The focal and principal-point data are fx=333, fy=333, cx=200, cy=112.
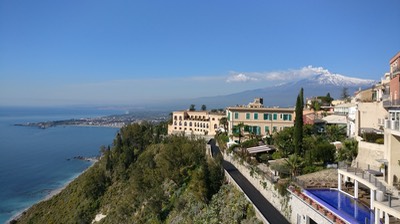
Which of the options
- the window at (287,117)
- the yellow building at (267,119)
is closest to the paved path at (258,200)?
the yellow building at (267,119)

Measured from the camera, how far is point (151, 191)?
3369cm

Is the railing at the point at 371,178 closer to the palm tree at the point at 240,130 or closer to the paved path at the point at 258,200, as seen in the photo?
the paved path at the point at 258,200

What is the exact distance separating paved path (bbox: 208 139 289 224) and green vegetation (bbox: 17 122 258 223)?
63 cm

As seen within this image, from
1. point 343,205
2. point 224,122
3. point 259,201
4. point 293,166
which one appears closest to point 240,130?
point 224,122

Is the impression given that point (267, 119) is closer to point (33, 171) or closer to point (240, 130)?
point (240, 130)

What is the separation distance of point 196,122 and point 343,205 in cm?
4572

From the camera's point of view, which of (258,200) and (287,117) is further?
(287,117)

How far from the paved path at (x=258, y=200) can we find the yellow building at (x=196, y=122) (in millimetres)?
28433

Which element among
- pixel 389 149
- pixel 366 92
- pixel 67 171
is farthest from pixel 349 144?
pixel 67 171

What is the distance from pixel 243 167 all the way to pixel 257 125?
54.4ft

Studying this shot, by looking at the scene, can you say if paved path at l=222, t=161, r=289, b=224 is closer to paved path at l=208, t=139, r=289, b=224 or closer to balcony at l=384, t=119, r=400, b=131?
paved path at l=208, t=139, r=289, b=224

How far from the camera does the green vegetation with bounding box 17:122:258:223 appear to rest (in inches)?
943

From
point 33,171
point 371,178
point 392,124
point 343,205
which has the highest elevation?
point 392,124

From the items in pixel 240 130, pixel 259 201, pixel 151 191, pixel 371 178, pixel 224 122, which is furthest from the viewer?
pixel 224 122
